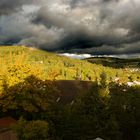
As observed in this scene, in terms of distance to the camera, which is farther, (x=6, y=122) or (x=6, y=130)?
(x=6, y=122)

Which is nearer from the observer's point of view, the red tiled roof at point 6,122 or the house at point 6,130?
the house at point 6,130

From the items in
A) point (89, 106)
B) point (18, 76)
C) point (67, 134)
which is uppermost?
point (18, 76)

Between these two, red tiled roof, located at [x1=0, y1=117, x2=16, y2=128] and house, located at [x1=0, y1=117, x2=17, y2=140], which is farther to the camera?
red tiled roof, located at [x1=0, y1=117, x2=16, y2=128]

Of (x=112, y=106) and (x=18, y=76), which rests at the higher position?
(x=18, y=76)

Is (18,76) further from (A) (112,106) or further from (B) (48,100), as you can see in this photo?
(A) (112,106)

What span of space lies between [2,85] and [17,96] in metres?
3.11

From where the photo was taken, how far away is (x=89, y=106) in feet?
164

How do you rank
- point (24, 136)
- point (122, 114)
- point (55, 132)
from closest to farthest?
point (24, 136) → point (55, 132) → point (122, 114)

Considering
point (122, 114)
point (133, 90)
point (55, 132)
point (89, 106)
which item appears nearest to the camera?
point (55, 132)

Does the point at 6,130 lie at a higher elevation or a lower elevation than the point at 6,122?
lower

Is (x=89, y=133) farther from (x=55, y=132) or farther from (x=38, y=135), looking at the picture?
(x=38, y=135)

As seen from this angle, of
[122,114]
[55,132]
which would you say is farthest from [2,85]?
[122,114]

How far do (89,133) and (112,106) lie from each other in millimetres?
7268

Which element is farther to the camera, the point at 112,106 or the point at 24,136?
the point at 112,106
